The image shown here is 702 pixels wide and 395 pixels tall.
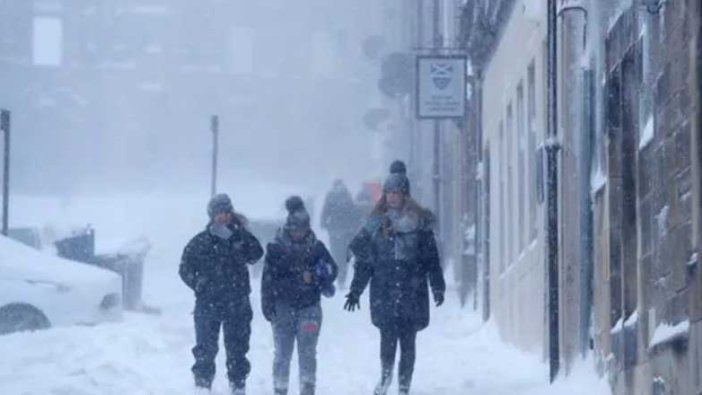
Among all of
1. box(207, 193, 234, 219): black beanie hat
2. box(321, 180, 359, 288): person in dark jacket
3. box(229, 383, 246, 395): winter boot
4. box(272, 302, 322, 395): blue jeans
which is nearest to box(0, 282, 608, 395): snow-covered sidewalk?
box(229, 383, 246, 395): winter boot

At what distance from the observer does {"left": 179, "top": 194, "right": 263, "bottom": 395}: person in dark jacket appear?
1398 cm

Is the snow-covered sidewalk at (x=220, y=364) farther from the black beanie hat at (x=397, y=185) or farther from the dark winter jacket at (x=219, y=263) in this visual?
the black beanie hat at (x=397, y=185)

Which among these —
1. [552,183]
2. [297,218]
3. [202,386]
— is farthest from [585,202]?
[202,386]

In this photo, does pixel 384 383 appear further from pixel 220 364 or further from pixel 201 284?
pixel 220 364

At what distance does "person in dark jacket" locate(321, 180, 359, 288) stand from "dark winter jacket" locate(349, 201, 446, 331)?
1565cm

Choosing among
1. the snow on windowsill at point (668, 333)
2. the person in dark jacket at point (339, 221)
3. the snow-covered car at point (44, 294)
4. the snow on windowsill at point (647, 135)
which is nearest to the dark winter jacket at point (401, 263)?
the snow on windowsill at point (647, 135)

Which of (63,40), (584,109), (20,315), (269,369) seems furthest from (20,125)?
(584,109)

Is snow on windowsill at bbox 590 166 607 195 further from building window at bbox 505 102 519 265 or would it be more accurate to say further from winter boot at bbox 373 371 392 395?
building window at bbox 505 102 519 265

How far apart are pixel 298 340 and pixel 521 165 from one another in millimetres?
4820

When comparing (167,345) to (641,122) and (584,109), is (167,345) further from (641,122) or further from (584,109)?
(641,122)

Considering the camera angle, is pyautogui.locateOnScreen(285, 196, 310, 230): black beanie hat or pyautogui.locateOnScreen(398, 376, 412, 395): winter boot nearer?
pyautogui.locateOnScreen(398, 376, 412, 395): winter boot

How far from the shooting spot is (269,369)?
17.2 meters

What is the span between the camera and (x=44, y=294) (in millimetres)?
20656

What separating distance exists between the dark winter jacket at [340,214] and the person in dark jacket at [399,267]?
635 inches
